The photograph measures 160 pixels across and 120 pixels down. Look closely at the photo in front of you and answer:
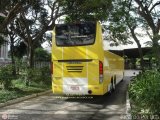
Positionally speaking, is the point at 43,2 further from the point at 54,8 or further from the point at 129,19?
the point at 129,19

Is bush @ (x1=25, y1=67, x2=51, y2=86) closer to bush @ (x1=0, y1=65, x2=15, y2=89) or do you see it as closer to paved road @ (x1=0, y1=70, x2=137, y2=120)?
bush @ (x1=0, y1=65, x2=15, y2=89)

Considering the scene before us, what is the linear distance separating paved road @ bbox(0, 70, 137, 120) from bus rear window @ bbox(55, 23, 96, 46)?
274 cm

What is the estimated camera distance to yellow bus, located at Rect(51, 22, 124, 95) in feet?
52.4

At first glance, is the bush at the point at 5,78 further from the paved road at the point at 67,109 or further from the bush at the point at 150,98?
the bush at the point at 150,98

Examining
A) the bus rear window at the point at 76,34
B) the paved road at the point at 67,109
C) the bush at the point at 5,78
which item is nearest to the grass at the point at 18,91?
the bush at the point at 5,78

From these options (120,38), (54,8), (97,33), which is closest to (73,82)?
(97,33)

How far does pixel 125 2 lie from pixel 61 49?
8.07 meters

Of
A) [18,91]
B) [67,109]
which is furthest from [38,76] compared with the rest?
[67,109]

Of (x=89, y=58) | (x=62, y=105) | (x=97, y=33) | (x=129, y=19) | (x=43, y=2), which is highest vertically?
(x=43, y=2)

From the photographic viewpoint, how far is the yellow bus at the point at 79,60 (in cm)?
1596

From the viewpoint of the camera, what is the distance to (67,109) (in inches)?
556

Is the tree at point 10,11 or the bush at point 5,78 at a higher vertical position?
the tree at point 10,11

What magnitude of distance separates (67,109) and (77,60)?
2821mm

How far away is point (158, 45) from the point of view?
16.1 metres
